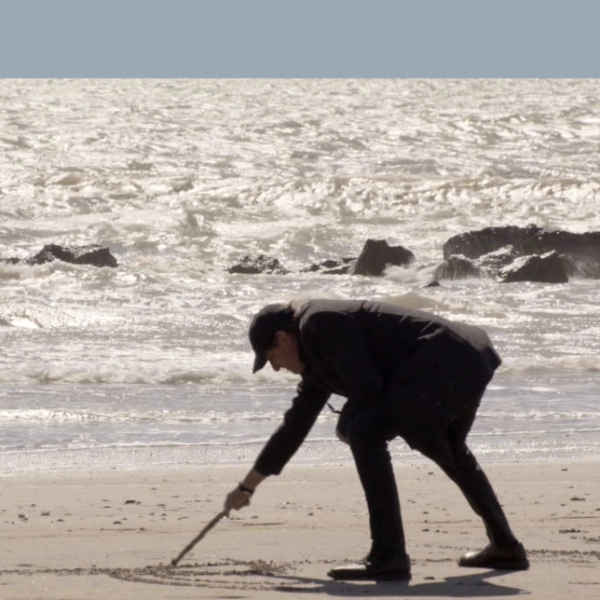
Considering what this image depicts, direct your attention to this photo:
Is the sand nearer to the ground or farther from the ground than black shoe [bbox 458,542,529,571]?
farther from the ground

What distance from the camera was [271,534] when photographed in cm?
564

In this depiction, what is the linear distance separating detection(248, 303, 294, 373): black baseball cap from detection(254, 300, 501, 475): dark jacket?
0.04 m

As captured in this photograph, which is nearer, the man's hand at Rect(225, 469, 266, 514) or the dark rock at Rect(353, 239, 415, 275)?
the man's hand at Rect(225, 469, 266, 514)

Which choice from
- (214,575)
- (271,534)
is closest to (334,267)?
(271,534)

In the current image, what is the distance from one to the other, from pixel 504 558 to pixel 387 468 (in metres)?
0.52

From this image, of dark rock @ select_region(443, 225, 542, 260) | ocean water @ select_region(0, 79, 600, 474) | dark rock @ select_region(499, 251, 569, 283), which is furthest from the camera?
dark rock @ select_region(443, 225, 542, 260)

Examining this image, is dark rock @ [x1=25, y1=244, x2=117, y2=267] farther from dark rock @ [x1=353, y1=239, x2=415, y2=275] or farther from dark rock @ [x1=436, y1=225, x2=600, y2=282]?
dark rock @ [x1=436, y1=225, x2=600, y2=282]

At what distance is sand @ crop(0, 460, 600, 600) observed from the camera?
15.1 ft

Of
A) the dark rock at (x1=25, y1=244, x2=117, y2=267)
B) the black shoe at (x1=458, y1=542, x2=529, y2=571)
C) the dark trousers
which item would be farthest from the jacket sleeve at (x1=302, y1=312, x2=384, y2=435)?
the dark rock at (x1=25, y1=244, x2=117, y2=267)

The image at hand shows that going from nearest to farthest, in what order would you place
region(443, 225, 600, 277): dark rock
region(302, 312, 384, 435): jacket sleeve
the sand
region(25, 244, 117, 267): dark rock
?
region(302, 312, 384, 435): jacket sleeve < the sand < region(25, 244, 117, 267): dark rock < region(443, 225, 600, 277): dark rock

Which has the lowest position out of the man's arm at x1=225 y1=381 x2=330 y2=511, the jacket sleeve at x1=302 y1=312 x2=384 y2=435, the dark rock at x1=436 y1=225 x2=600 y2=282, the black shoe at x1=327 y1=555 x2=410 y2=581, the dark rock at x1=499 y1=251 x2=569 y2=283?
the black shoe at x1=327 y1=555 x2=410 y2=581

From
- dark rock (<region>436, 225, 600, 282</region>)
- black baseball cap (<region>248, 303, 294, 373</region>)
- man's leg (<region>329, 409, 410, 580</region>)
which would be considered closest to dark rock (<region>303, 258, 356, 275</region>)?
dark rock (<region>436, 225, 600, 282</region>)

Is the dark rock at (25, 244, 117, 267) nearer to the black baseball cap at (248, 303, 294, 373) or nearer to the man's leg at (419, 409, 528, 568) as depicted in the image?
the man's leg at (419, 409, 528, 568)

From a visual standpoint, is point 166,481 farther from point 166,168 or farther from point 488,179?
point 166,168
